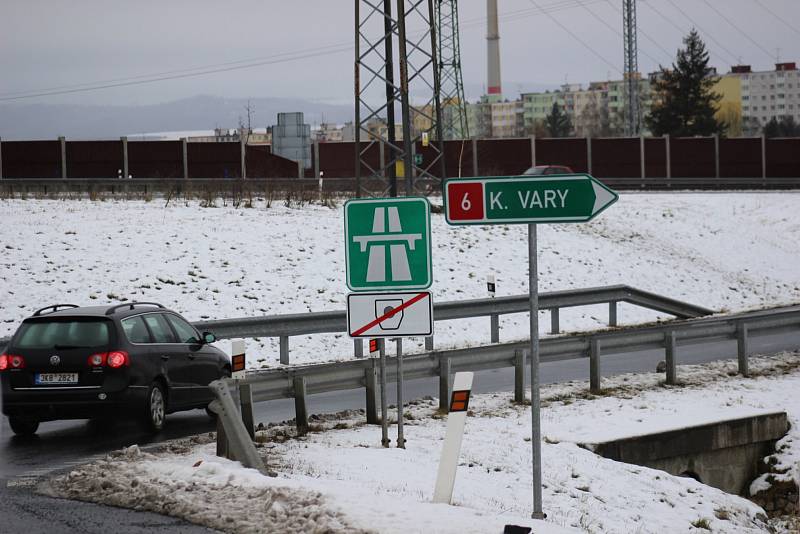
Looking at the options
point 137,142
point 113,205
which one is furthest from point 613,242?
point 137,142

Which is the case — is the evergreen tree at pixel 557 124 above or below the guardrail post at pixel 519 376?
above

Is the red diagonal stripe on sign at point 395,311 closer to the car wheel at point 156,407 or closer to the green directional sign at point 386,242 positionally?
the green directional sign at point 386,242

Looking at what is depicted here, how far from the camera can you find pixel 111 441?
1288 centimetres

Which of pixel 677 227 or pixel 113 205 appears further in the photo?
pixel 677 227

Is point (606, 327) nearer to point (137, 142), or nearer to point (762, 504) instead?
point (762, 504)

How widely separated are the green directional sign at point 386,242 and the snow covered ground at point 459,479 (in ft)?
5.74

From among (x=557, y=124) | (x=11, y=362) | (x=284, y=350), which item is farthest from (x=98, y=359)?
(x=557, y=124)

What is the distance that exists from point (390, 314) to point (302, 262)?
1792cm

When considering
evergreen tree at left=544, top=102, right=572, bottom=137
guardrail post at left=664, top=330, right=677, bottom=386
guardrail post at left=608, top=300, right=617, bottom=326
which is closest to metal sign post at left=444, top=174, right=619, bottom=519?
guardrail post at left=664, top=330, right=677, bottom=386

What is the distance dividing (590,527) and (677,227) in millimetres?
33911

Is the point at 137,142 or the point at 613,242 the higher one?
the point at 137,142

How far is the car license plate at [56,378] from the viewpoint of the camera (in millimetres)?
12828

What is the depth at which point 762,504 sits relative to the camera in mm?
13711

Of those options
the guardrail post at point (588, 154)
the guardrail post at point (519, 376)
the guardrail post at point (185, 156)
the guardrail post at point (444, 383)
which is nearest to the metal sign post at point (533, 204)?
the guardrail post at point (444, 383)
